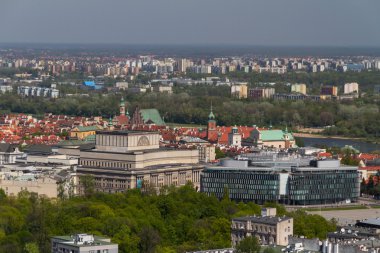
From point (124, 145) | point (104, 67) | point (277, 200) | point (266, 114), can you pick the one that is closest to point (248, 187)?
point (277, 200)

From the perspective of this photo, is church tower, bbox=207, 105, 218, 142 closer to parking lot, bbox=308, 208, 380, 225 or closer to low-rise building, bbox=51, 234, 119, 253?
parking lot, bbox=308, 208, 380, 225

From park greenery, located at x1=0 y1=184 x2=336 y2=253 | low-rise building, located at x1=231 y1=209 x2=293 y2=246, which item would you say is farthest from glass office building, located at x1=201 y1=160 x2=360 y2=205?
low-rise building, located at x1=231 y1=209 x2=293 y2=246

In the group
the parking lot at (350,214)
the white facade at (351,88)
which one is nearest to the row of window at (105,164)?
the parking lot at (350,214)

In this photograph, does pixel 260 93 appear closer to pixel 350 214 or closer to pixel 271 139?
pixel 271 139

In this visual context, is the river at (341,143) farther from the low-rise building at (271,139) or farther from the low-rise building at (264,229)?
the low-rise building at (264,229)

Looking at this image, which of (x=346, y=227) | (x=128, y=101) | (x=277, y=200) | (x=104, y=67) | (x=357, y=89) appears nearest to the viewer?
(x=346, y=227)

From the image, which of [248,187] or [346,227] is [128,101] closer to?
[248,187]

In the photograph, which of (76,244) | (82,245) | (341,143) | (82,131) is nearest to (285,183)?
(82,131)
